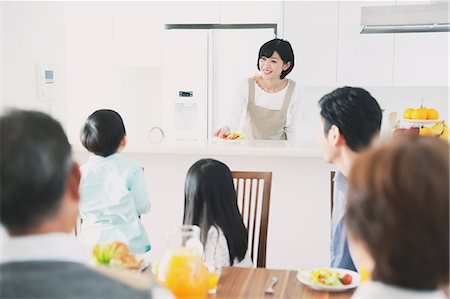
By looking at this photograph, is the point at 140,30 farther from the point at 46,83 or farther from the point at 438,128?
the point at 438,128

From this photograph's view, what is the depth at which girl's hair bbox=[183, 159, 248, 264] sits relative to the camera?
5.38ft

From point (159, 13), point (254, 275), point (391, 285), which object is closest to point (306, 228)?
point (254, 275)

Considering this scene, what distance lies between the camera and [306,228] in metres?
2.65

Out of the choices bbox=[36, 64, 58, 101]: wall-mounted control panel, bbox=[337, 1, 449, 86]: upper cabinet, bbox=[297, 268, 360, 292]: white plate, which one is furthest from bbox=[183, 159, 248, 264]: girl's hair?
bbox=[337, 1, 449, 86]: upper cabinet

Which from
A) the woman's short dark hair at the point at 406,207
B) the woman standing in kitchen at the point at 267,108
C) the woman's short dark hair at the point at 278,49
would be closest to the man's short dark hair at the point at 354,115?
the woman's short dark hair at the point at 406,207

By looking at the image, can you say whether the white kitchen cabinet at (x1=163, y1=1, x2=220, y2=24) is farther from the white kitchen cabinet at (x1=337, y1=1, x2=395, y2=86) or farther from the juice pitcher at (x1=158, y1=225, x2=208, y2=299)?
the juice pitcher at (x1=158, y1=225, x2=208, y2=299)

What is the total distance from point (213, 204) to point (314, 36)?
9.29 feet

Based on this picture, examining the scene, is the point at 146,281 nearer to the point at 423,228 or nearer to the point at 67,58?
the point at 423,228

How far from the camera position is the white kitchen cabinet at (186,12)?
4.12 m

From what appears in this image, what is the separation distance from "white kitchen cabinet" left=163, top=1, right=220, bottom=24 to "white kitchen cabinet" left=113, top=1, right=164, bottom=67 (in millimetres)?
53

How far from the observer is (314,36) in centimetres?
419

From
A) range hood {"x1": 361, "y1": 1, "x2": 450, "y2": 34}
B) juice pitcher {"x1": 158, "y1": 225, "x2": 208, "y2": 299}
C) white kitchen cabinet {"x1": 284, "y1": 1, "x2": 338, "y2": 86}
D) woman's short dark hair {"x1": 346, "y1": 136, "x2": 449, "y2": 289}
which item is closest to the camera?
woman's short dark hair {"x1": 346, "y1": 136, "x2": 449, "y2": 289}

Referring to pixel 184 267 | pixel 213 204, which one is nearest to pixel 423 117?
pixel 213 204

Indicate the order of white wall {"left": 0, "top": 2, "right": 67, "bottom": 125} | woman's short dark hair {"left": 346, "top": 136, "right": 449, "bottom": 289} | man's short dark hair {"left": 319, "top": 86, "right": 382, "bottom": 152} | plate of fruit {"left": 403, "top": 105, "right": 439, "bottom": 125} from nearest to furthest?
woman's short dark hair {"left": 346, "top": 136, "right": 449, "bottom": 289}, man's short dark hair {"left": 319, "top": 86, "right": 382, "bottom": 152}, plate of fruit {"left": 403, "top": 105, "right": 439, "bottom": 125}, white wall {"left": 0, "top": 2, "right": 67, "bottom": 125}
